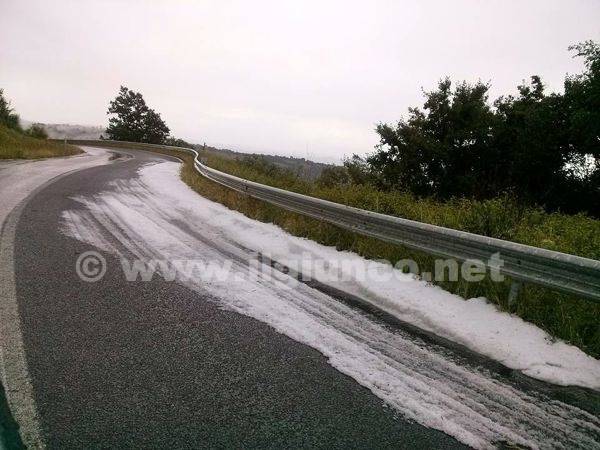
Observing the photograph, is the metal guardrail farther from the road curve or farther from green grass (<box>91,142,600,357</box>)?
the road curve

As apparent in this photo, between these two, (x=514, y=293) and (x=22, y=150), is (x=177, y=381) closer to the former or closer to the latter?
(x=514, y=293)

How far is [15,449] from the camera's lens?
1979 millimetres

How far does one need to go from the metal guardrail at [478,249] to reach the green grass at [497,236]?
24 centimetres

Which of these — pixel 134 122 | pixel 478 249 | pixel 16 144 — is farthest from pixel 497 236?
pixel 134 122

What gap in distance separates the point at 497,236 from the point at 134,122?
58.9m

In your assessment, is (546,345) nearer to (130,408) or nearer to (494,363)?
(494,363)

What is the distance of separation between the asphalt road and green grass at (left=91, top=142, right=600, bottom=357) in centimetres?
205

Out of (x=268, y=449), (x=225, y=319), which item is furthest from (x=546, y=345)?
(x=225, y=319)

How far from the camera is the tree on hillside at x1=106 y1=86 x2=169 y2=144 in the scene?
53875 millimetres

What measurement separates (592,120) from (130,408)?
76.4 ft

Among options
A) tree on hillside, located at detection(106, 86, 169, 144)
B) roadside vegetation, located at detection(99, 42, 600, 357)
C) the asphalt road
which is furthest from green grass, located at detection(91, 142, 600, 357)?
tree on hillside, located at detection(106, 86, 169, 144)

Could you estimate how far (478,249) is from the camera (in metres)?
4.11

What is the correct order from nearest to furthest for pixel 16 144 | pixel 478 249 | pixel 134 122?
pixel 478 249, pixel 16 144, pixel 134 122

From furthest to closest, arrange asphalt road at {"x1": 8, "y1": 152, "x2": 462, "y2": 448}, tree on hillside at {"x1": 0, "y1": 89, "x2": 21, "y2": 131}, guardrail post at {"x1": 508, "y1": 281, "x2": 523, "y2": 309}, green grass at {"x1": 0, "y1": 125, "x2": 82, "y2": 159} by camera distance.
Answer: tree on hillside at {"x1": 0, "y1": 89, "x2": 21, "y2": 131} < green grass at {"x1": 0, "y1": 125, "x2": 82, "y2": 159} < guardrail post at {"x1": 508, "y1": 281, "x2": 523, "y2": 309} < asphalt road at {"x1": 8, "y1": 152, "x2": 462, "y2": 448}
